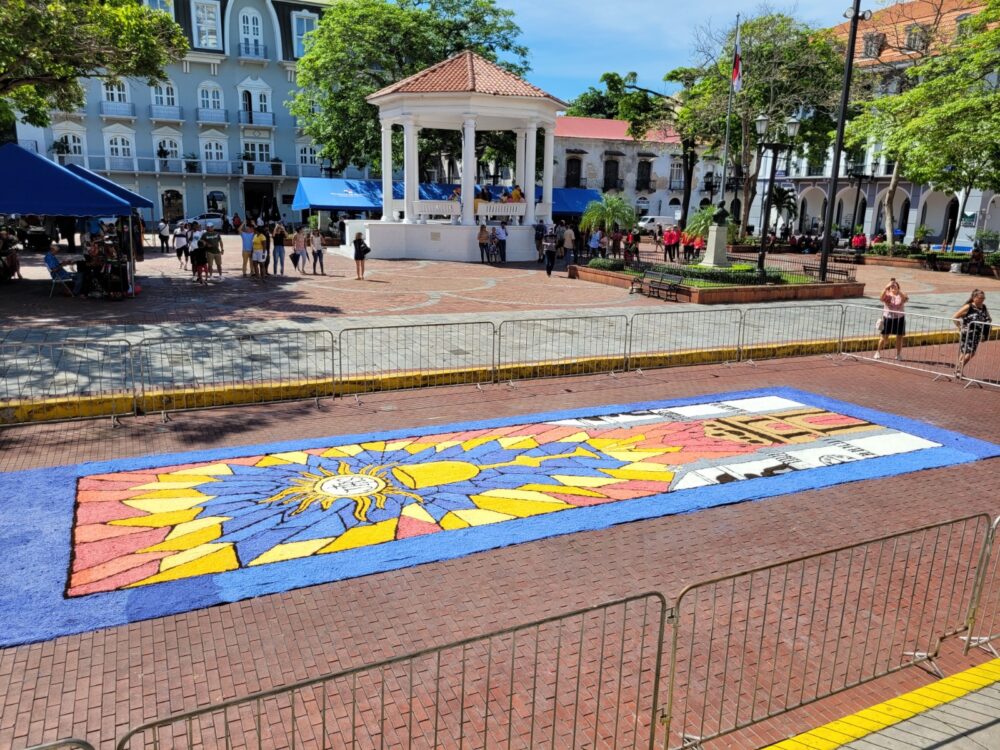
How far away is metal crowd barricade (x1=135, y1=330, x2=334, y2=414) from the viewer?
10617mm

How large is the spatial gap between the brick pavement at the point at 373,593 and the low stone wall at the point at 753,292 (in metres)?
11.0

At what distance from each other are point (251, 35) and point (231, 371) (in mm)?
45496

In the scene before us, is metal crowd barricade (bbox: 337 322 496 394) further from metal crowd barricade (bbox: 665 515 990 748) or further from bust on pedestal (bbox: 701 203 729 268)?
bust on pedestal (bbox: 701 203 729 268)

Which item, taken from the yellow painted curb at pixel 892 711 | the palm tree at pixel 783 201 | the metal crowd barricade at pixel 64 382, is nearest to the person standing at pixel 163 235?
the metal crowd barricade at pixel 64 382

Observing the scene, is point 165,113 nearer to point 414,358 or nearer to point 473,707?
point 414,358

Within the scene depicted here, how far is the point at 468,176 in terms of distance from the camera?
30984 mm

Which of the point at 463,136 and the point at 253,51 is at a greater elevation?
the point at 253,51

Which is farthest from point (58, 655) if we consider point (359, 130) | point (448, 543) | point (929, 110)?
point (359, 130)

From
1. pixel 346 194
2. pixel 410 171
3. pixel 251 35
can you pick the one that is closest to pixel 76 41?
pixel 410 171

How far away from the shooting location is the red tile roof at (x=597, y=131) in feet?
197

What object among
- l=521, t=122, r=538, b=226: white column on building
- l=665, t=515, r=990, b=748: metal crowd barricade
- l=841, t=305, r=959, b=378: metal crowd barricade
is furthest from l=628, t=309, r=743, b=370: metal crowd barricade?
l=521, t=122, r=538, b=226: white column on building

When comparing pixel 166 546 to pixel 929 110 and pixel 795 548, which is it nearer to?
pixel 795 548

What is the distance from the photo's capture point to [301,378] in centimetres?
1176

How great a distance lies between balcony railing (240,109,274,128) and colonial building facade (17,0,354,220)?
65 millimetres
